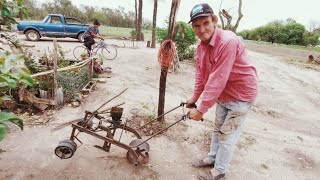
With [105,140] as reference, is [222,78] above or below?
above

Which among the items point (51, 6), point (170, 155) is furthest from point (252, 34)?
point (170, 155)

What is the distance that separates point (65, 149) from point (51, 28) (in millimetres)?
15304

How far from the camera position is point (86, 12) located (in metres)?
35.1

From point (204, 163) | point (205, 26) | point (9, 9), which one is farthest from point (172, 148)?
point (9, 9)

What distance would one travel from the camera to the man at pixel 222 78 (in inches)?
114

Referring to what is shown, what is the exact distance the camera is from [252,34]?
196 feet

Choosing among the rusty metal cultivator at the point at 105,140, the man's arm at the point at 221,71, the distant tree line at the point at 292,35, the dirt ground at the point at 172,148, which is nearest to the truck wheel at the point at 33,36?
the dirt ground at the point at 172,148

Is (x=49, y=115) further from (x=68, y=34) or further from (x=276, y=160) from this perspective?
(x=68, y=34)

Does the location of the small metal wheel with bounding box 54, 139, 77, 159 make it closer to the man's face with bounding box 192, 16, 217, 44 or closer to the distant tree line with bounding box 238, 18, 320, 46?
the man's face with bounding box 192, 16, 217, 44

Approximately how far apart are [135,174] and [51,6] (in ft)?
106

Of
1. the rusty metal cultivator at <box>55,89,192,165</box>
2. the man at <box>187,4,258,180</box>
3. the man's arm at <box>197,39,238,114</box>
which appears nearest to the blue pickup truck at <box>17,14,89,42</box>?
the rusty metal cultivator at <box>55,89,192,165</box>

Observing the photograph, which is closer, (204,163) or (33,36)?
(204,163)

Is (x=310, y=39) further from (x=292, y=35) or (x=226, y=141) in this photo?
(x=226, y=141)

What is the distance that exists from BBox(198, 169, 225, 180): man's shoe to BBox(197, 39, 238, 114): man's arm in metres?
1.17
